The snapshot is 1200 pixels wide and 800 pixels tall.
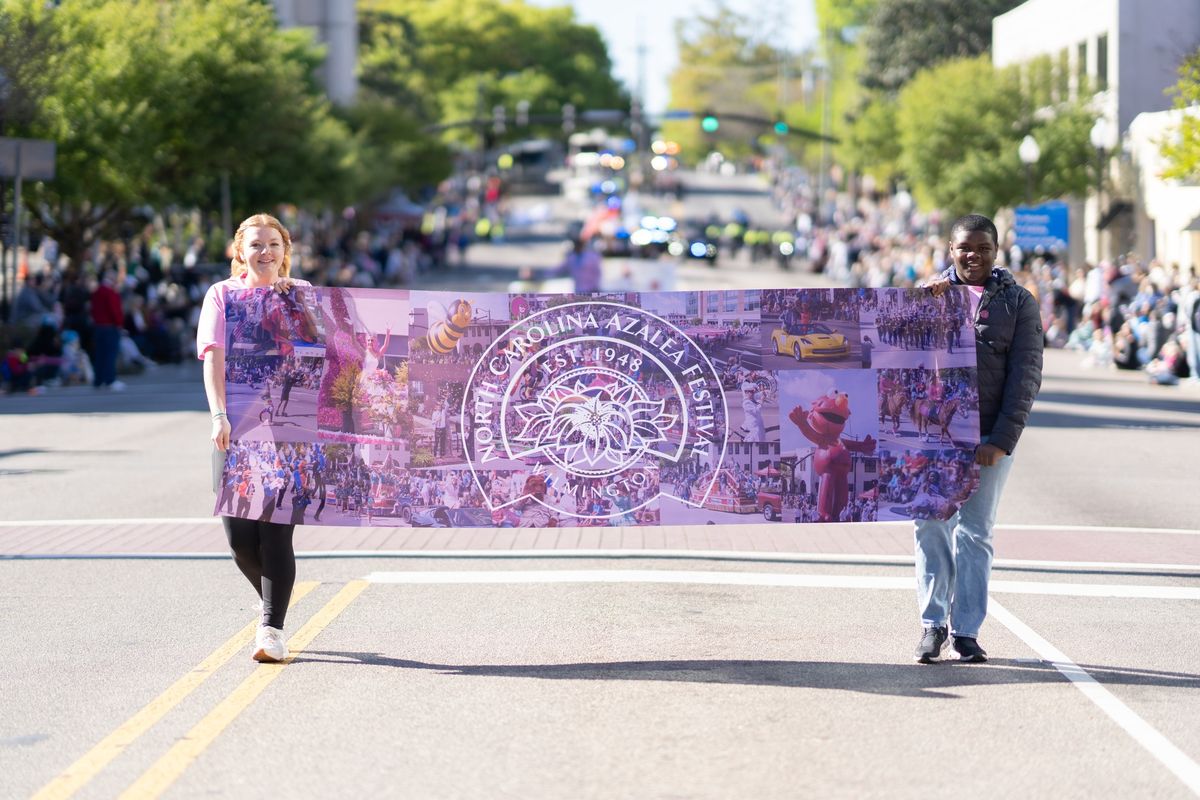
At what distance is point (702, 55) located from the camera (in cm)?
19862

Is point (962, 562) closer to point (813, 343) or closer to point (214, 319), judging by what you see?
point (813, 343)

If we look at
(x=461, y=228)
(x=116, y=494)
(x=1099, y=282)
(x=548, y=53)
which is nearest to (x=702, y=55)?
(x=548, y=53)

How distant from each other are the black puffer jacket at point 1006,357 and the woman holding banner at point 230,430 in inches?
122

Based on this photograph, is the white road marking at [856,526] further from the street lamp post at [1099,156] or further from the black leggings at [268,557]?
the street lamp post at [1099,156]

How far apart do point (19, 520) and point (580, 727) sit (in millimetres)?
7732

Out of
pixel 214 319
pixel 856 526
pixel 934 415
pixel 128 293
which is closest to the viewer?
pixel 214 319

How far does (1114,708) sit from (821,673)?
1.26 meters

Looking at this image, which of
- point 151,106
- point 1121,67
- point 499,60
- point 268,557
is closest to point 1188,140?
point 151,106

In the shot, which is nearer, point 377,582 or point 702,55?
point 377,582

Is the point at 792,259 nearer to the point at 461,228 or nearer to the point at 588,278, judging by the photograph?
the point at 461,228

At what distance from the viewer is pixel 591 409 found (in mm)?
8656

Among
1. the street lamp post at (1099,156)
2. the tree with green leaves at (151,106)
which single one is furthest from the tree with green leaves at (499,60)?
the tree with green leaves at (151,106)

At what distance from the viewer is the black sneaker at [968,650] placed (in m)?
8.15

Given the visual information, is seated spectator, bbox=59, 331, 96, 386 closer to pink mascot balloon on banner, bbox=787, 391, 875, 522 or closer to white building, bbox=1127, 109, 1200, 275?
pink mascot balloon on banner, bbox=787, 391, 875, 522
